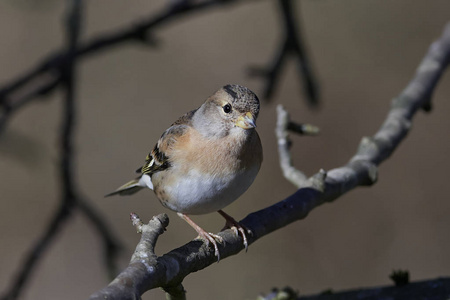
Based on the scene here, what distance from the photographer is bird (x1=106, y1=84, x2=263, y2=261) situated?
10.0ft

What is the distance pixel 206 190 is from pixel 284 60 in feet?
5.14

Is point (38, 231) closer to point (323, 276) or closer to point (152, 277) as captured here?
point (323, 276)

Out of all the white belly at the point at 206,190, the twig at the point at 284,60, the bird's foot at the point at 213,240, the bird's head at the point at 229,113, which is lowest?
the bird's foot at the point at 213,240

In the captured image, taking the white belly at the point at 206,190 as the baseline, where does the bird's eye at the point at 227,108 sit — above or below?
above

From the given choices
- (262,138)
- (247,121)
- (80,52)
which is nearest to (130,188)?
(80,52)

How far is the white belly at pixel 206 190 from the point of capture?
304 cm

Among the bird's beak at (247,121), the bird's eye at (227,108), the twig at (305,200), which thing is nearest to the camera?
the twig at (305,200)

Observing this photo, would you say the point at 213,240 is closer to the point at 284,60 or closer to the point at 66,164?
the point at 66,164

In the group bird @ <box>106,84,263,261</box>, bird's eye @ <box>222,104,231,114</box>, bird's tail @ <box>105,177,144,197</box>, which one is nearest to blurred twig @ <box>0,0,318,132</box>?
bird's tail @ <box>105,177,144,197</box>

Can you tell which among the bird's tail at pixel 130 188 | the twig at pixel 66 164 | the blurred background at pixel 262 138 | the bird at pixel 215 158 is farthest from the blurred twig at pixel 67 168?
the blurred background at pixel 262 138

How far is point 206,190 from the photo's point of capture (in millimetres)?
3049

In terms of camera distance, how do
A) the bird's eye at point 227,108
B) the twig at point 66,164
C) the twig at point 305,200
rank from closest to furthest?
1. the twig at point 305,200
2. the bird's eye at point 227,108
3. the twig at point 66,164

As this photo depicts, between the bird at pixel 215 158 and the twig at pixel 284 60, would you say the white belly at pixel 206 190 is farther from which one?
the twig at pixel 284 60

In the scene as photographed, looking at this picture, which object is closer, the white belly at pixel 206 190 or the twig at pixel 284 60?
the white belly at pixel 206 190
